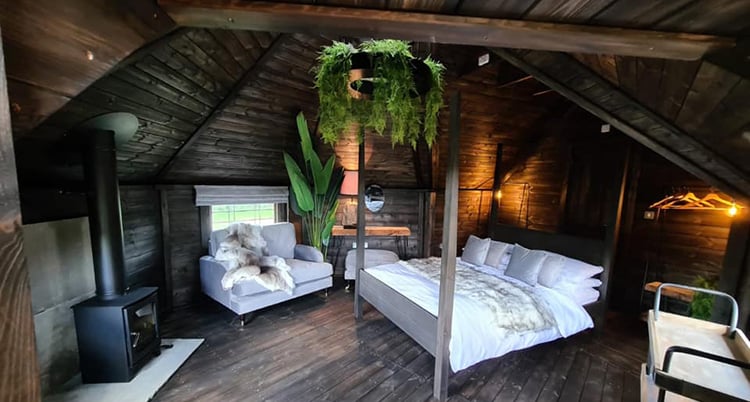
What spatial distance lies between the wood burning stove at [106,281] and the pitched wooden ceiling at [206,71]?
0.52ft

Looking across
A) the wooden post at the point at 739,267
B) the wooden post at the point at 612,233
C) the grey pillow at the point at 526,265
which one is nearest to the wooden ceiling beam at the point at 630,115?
the wooden post at the point at 739,267

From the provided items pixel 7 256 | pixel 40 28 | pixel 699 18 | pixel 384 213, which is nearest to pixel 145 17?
pixel 40 28

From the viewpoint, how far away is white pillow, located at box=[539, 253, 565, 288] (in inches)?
116

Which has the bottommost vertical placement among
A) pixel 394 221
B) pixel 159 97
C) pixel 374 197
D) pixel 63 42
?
pixel 394 221

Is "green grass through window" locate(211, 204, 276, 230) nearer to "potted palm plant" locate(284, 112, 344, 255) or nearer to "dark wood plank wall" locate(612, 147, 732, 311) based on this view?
"potted palm plant" locate(284, 112, 344, 255)

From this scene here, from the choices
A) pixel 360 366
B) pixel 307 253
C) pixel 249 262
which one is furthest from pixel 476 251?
pixel 249 262

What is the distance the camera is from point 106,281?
2.22 meters

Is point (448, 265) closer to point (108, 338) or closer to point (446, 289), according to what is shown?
point (446, 289)

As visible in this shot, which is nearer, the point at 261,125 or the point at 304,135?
the point at 261,125

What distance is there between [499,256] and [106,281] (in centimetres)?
407

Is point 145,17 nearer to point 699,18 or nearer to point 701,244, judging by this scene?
point 699,18

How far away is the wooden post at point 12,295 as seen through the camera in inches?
18.6

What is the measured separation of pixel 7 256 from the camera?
479mm

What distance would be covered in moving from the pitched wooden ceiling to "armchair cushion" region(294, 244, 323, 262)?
6.28 ft
